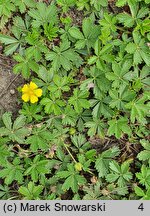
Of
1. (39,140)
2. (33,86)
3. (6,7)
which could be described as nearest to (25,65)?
(33,86)

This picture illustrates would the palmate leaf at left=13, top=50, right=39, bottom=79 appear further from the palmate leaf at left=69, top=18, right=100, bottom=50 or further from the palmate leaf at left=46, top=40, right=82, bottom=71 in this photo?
the palmate leaf at left=69, top=18, right=100, bottom=50

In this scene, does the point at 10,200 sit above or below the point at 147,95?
below

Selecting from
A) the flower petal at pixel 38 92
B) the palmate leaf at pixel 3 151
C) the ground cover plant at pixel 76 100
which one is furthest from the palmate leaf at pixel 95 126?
the palmate leaf at pixel 3 151

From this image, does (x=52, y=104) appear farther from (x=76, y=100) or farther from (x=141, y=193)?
(x=141, y=193)

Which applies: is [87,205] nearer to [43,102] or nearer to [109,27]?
[43,102]

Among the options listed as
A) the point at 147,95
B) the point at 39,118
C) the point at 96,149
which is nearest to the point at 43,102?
the point at 39,118

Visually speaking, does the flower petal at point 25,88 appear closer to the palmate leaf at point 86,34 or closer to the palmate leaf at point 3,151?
the palmate leaf at point 3,151
